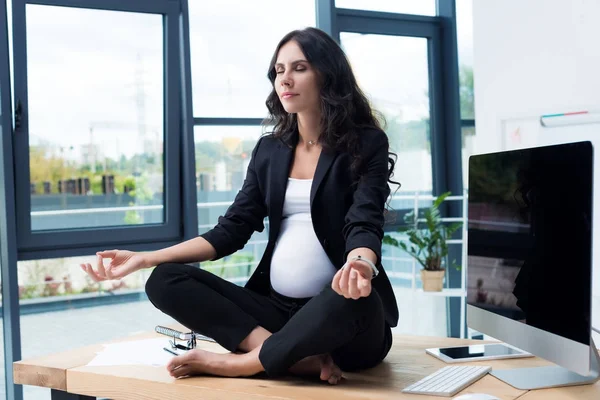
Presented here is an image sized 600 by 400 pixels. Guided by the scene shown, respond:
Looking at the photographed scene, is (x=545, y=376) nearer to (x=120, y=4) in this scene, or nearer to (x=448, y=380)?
(x=448, y=380)

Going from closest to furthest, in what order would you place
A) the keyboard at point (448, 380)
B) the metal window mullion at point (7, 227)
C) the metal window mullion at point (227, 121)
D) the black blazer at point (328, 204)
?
the keyboard at point (448, 380) → the black blazer at point (328, 204) → the metal window mullion at point (7, 227) → the metal window mullion at point (227, 121)

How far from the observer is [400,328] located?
449 cm

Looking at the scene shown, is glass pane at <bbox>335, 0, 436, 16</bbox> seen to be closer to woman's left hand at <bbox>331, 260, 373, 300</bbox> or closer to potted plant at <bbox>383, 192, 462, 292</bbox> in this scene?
potted plant at <bbox>383, 192, 462, 292</bbox>

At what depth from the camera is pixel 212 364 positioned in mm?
1867

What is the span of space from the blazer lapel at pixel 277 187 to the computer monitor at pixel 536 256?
496mm

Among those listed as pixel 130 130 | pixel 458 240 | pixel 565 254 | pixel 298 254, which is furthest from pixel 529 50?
pixel 565 254

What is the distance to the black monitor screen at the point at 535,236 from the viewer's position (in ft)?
4.93

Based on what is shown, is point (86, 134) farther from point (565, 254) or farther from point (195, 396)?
point (565, 254)

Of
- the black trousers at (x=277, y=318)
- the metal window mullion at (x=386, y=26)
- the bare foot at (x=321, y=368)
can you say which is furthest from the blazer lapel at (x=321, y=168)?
the metal window mullion at (x=386, y=26)

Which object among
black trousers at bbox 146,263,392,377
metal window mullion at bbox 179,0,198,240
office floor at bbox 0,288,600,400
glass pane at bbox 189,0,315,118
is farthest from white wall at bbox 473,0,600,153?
black trousers at bbox 146,263,392,377

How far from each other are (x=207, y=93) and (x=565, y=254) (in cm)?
259

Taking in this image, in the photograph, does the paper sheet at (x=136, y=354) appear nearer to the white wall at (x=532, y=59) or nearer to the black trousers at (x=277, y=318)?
the black trousers at (x=277, y=318)

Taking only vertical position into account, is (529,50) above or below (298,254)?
above

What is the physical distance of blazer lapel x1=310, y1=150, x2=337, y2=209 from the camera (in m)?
2.06
